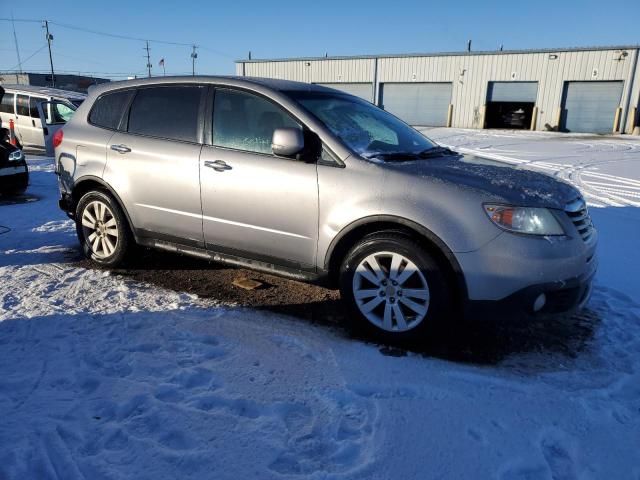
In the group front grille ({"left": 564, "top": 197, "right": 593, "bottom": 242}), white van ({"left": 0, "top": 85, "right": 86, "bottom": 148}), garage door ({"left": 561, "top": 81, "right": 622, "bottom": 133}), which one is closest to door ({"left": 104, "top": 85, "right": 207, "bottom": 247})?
front grille ({"left": 564, "top": 197, "right": 593, "bottom": 242})

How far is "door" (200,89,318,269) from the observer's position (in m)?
3.54

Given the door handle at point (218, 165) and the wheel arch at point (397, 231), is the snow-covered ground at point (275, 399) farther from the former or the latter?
the door handle at point (218, 165)

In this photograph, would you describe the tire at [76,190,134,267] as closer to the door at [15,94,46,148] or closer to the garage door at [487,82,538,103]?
the door at [15,94,46,148]

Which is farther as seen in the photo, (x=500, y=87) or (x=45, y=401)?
(x=500, y=87)

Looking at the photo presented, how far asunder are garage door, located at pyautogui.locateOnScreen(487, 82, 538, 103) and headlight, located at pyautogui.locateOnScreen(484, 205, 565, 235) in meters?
29.3

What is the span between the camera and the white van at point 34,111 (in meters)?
12.9

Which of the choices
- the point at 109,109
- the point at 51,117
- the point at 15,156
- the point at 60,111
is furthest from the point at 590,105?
the point at 109,109

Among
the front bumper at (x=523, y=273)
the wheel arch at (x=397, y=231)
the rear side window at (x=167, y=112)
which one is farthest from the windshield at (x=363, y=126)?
the front bumper at (x=523, y=273)

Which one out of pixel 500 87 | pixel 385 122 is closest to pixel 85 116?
pixel 385 122

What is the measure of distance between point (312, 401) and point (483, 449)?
2.98 ft

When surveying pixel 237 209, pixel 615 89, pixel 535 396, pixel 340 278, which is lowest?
pixel 535 396

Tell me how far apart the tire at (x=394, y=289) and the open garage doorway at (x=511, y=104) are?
29454 millimetres

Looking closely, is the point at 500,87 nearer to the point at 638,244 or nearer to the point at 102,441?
the point at 638,244

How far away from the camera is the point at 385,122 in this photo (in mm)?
4320
